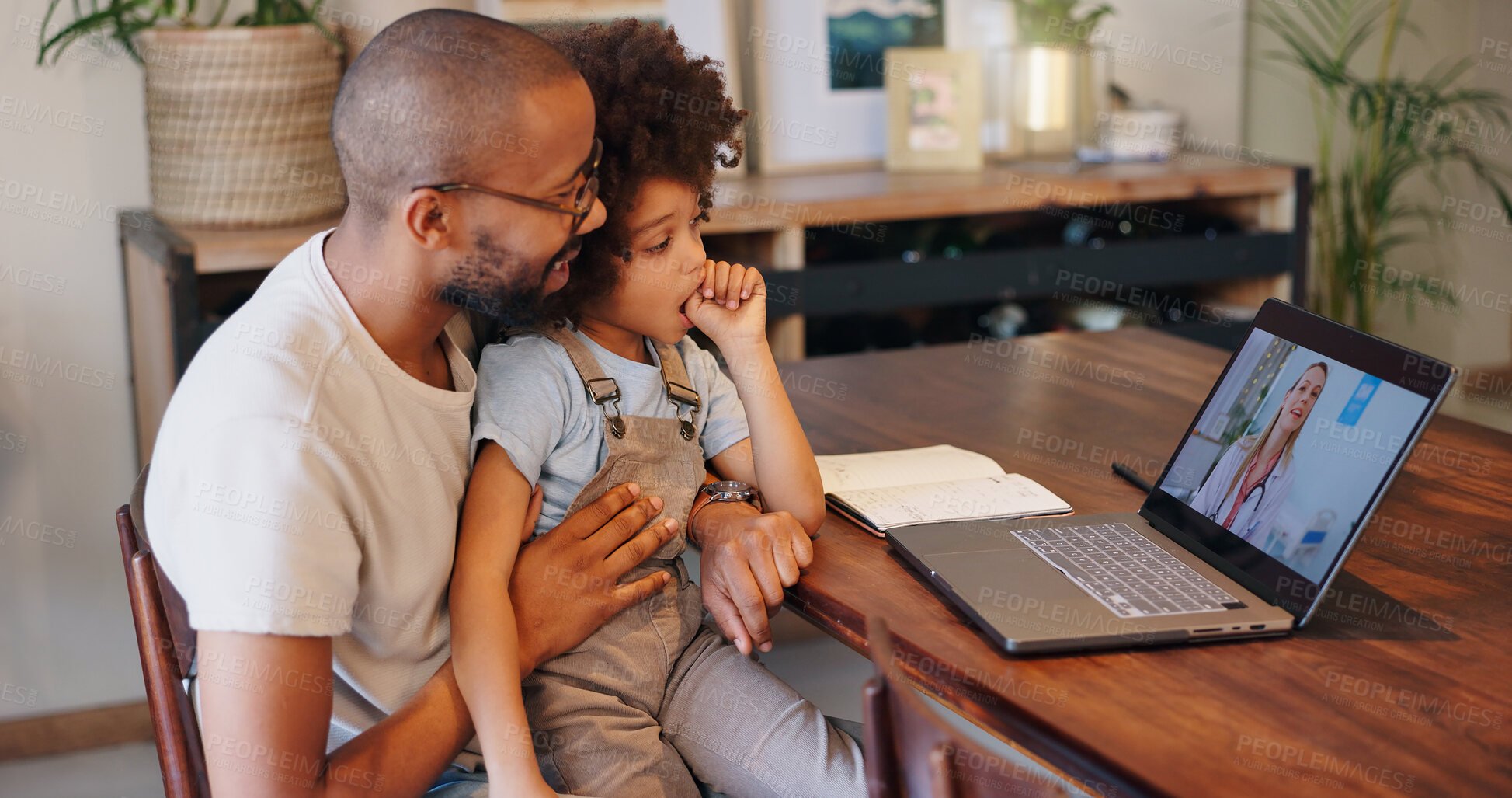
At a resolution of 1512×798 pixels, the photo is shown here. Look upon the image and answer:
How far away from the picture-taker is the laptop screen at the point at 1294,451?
1096 millimetres

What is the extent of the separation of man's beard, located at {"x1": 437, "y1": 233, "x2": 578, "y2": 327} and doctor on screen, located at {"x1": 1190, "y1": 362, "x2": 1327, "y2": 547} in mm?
694

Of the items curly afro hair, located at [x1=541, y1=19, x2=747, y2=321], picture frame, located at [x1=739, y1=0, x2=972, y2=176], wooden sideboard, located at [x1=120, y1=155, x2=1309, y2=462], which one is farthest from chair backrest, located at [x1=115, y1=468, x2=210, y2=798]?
picture frame, located at [x1=739, y1=0, x2=972, y2=176]

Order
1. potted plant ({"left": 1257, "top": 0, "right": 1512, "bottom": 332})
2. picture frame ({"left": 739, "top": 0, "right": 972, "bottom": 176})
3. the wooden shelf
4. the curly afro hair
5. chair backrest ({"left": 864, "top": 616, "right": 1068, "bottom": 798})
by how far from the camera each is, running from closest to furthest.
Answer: chair backrest ({"left": 864, "top": 616, "right": 1068, "bottom": 798}) → the curly afro hair → the wooden shelf → picture frame ({"left": 739, "top": 0, "right": 972, "bottom": 176}) → potted plant ({"left": 1257, "top": 0, "right": 1512, "bottom": 332})

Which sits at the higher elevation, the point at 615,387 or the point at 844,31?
the point at 844,31

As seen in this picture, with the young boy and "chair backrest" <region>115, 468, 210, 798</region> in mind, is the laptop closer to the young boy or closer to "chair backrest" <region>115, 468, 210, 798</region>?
the young boy

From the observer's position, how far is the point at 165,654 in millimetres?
1104

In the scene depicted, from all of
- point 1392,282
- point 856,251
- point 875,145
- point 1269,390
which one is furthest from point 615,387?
point 1392,282

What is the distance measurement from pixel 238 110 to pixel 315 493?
1.39m

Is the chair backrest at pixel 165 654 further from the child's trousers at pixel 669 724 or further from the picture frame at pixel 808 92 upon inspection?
the picture frame at pixel 808 92

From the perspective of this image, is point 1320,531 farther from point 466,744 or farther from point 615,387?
point 466,744

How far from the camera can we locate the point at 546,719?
1.27m

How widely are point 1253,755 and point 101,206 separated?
236 cm

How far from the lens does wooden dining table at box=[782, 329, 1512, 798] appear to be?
36.0 inches

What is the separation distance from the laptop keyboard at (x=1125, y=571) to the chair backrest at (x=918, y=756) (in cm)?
36
